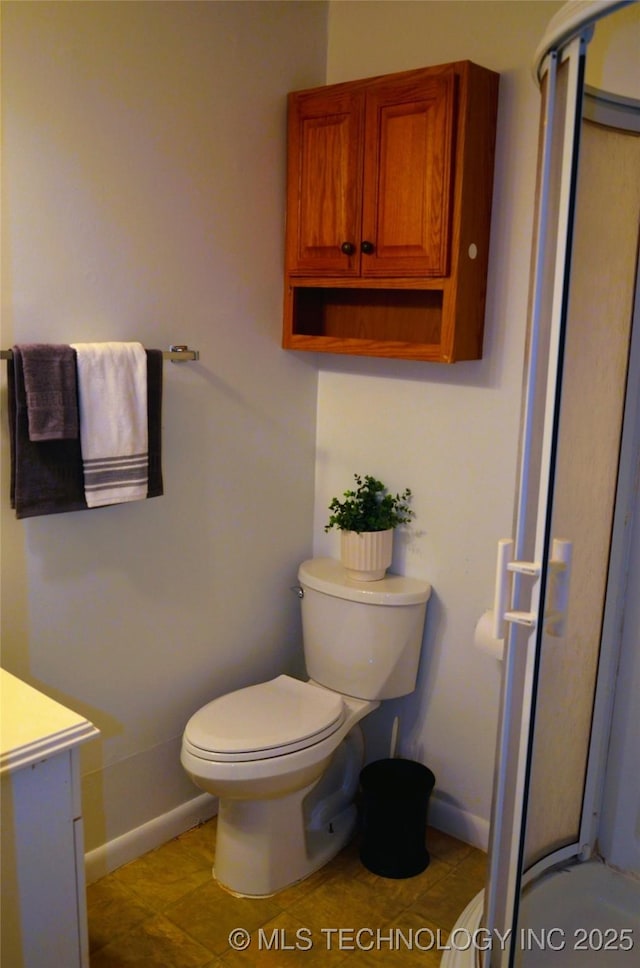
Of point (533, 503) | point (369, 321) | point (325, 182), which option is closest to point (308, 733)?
point (533, 503)

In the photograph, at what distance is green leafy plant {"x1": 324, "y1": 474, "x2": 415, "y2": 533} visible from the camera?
8.21ft

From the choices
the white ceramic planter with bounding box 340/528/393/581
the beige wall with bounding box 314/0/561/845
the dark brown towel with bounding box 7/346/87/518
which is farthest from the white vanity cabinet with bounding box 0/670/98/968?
the beige wall with bounding box 314/0/561/845

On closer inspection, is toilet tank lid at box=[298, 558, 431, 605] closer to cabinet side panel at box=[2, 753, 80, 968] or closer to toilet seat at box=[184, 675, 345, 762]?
toilet seat at box=[184, 675, 345, 762]

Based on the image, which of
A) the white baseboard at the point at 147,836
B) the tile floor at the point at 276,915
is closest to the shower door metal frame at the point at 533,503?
the tile floor at the point at 276,915

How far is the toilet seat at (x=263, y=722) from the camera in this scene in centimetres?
215

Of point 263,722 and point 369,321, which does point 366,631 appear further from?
point 369,321

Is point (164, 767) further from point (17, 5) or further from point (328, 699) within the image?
point (17, 5)

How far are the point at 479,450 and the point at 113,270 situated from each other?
42.7 inches

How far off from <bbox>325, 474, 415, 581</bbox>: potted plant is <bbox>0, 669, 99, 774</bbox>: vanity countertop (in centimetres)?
111

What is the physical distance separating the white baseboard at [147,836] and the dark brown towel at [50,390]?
→ 1.13m

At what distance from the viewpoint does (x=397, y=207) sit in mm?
2244

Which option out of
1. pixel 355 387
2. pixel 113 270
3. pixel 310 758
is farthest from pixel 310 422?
pixel 310 758

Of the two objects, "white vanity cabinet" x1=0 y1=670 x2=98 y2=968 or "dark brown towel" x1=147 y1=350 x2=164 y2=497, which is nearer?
"white vanity cabinet" x1=0 y1=670 x2=98 y2=968

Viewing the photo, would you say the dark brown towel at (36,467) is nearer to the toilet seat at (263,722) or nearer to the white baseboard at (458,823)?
the toilet seat at (263,722)
